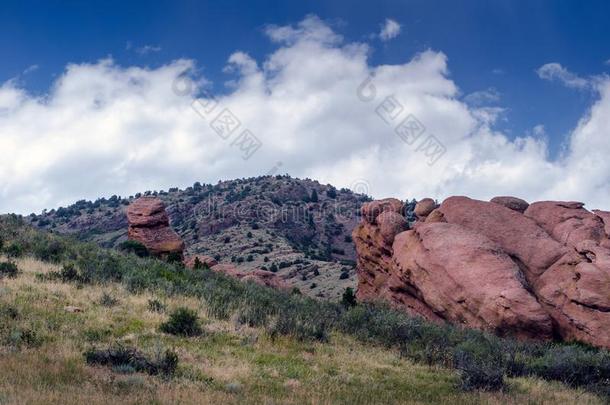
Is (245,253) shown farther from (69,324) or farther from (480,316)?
(69,324)

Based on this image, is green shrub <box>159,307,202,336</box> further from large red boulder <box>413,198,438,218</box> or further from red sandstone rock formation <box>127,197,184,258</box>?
red sandstone rock formation <box>127,197,184,258</box>

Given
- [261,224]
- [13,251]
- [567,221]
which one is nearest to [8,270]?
[13,251]

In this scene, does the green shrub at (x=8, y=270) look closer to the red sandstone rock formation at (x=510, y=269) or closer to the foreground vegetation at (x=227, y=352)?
the foreground vegetation at (x=227, y=352)

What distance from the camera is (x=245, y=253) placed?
254 feet

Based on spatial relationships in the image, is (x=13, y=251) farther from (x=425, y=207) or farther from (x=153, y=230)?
(x=425, y=207)

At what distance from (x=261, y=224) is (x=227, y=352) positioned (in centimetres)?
8000

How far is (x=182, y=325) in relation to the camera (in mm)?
15195

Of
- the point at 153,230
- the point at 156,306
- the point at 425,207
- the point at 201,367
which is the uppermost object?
the point at 425,207

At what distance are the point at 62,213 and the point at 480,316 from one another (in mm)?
117010

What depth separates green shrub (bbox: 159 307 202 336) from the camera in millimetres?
15086

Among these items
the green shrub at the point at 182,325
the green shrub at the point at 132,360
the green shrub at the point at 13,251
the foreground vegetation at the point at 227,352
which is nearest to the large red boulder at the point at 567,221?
the foreground vegetation at the point at 227,352

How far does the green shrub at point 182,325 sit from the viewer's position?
15.1 meters

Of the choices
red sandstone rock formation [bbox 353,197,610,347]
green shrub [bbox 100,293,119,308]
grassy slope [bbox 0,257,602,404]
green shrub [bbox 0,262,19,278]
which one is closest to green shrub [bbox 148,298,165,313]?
grassy slope [bbox 0,257,602,404]

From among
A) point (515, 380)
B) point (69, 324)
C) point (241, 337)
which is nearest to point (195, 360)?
point (241, 337)
